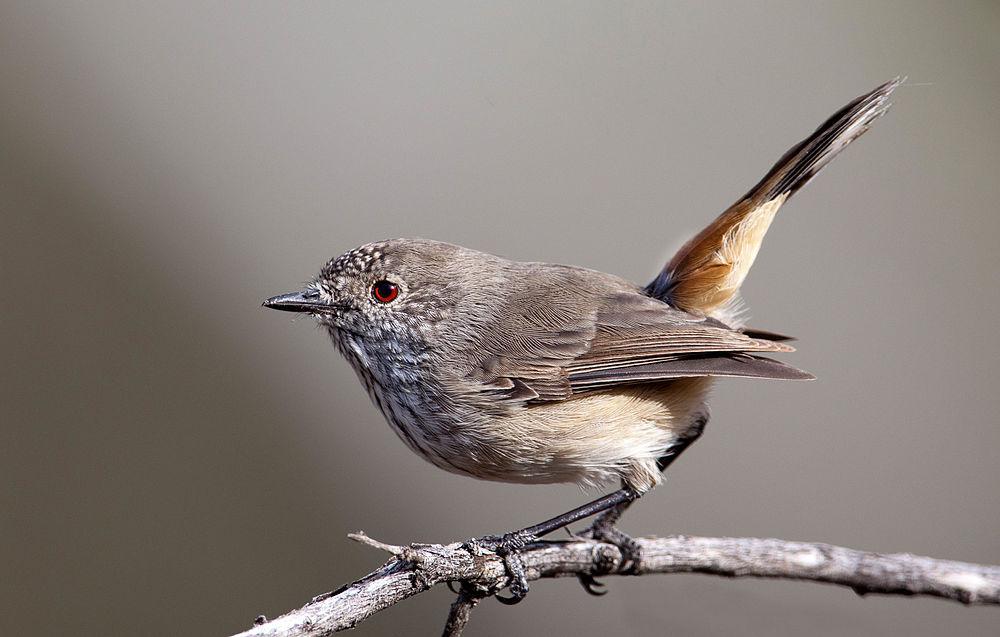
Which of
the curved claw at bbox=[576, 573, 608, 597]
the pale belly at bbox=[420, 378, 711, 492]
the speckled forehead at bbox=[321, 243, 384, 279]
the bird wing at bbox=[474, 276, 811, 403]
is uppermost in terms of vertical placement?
the speckled forehead at bbox=[321, 243, 384, 279]

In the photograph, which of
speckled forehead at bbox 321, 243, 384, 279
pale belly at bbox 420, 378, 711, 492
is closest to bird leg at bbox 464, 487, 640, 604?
pale belly at bbox 420, 378, 711, 492

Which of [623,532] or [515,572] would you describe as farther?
[623,532]

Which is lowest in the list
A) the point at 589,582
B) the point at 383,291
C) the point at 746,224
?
the point at 589,582

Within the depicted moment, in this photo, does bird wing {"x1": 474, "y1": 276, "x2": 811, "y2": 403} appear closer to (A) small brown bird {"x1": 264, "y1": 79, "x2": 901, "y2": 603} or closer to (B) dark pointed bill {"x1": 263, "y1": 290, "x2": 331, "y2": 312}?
(A) small brown bird {"x1": 264, "y1": 79, "x2": 901, "y2": 603}

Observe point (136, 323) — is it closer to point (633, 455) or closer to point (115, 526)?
point (115, 526)

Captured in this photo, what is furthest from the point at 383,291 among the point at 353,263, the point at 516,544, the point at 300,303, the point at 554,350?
the point at 516,544

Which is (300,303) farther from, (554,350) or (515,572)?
(515,572)
